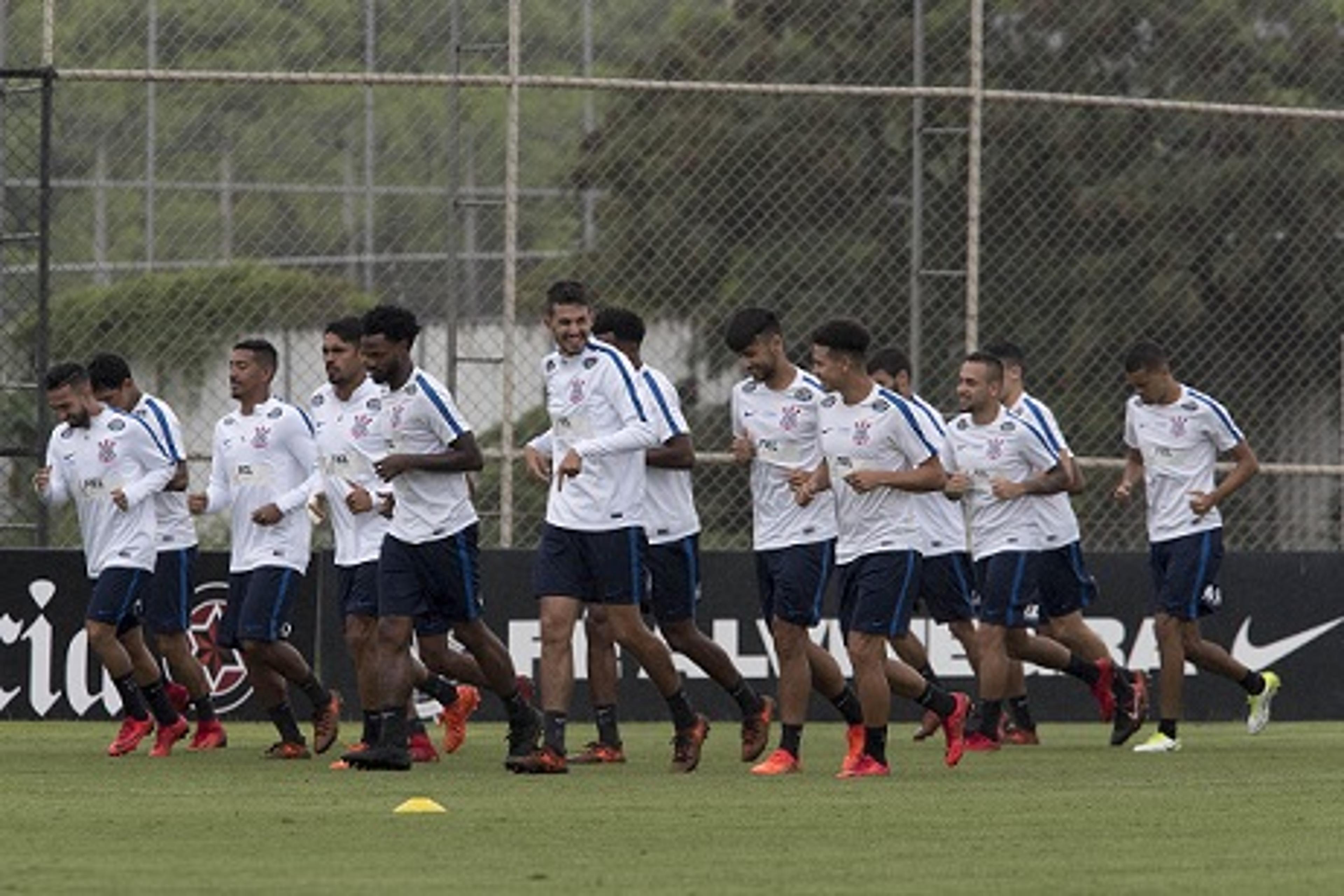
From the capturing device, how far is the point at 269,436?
61.2 feet

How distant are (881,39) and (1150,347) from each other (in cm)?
409

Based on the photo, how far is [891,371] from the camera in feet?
65.2

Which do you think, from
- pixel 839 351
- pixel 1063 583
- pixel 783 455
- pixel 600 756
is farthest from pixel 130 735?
pixel 1063 583

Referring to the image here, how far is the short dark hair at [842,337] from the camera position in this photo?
1570 cm

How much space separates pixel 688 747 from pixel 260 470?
347 cm

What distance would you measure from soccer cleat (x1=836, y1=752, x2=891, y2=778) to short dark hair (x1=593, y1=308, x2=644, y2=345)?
304cm

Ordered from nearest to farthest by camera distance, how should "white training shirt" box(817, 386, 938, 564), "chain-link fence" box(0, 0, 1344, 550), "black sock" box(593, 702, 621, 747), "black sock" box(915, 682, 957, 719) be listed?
1. "white training shirt" box(817, 386, 938, 564)
2. "black sock" box(915, 682, 957, 719)
3. "black sock" box(593, 702, 621, 747)
4. "chain-link fence" box(0, 0, 1344, 550)

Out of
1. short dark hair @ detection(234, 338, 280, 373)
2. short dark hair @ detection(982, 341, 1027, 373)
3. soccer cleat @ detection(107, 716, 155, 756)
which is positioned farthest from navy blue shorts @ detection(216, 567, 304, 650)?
short dark hair @ detection(982, 341, 1027, 373)

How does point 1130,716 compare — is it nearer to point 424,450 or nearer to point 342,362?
point 342,362

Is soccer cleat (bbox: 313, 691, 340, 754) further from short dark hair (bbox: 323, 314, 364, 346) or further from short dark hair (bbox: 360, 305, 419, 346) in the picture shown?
short dark hair (bbox: 360, 305, 419, 346)

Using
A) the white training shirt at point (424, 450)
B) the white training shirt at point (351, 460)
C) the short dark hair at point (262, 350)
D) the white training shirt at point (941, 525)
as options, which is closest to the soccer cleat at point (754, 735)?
the white training shirt at point (351, 460)

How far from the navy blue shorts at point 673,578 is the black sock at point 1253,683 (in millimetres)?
4084

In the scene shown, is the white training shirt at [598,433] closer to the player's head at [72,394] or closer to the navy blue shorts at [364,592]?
the navy blue shorts at [364,592]

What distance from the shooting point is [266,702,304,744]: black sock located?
1811 centimetres
